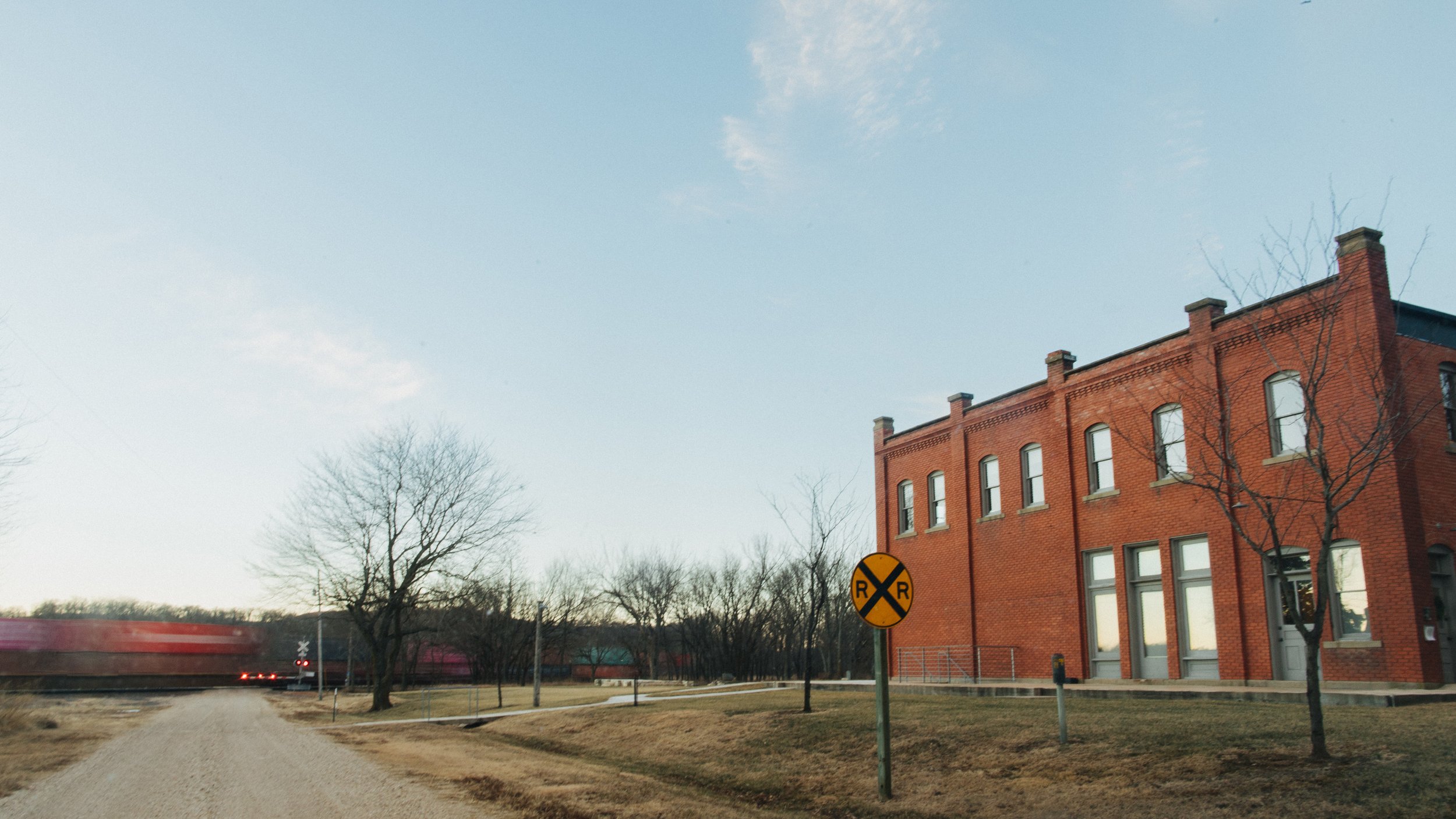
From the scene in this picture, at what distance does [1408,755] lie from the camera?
33.2 ft

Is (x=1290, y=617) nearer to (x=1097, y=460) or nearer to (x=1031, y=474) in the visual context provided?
(x=1097, y=460)

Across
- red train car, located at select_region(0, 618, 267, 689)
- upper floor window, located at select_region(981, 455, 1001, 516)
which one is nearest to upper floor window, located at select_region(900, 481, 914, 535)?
upper floor window, located at select_region(981, 455, 1001, 516)

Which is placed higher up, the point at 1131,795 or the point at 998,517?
the point at 998,517

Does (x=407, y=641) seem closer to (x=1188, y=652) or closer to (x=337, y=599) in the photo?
(x=337, y=599)

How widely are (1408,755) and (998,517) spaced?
1931cm

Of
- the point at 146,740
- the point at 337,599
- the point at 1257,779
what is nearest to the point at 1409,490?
the point at 1257,779

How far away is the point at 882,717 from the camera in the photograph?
1194 centimetres

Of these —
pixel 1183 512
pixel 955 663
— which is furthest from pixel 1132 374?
pixel 955 663

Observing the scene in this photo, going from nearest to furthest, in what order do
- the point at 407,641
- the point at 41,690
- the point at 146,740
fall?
the point at 146,740 → the point at 41,690 → the point at 407,641

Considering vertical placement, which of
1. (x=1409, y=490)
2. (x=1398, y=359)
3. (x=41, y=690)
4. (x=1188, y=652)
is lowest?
(x=41, y=690)

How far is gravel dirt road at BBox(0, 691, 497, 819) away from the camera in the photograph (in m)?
12.2

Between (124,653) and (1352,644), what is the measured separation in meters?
65.0

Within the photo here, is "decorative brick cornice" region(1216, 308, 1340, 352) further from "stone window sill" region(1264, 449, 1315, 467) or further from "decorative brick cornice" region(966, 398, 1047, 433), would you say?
"decorative brick cornice" region(966, 398, 1047, 433)

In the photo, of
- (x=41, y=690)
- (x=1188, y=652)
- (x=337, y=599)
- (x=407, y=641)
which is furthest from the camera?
(x=407, y=641)
